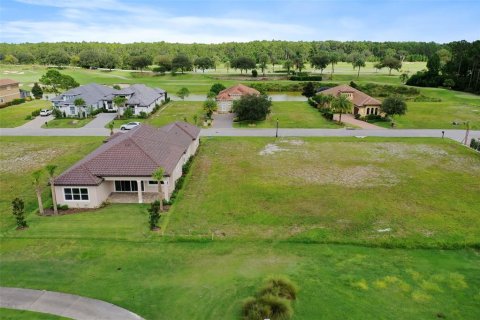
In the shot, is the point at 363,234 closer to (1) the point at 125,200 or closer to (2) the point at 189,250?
(2) the point at 189,250

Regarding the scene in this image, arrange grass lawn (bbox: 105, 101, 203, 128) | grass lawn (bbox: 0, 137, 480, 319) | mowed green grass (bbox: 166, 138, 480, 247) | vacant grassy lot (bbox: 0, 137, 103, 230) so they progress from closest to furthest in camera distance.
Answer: grass lawn (bbox: 0, 137, 480, 319), mowed green grass (bbox: 166, 138, 480, 247), vacant grassy lot (bbox: 0, 137, 103, 230), grass lawn (bbox: 105, 101, 203, 128)

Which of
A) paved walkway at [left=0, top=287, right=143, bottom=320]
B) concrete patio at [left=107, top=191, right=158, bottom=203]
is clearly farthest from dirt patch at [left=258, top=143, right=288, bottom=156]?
paved walkway at [left=0, top=287, right=143, bottom=320]

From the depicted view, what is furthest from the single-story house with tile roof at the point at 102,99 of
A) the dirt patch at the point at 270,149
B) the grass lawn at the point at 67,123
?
the dirt patch at the point at 270,149

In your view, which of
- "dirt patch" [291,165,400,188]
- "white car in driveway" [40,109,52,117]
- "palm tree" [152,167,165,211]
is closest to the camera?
"palm tree" [152,167,165,211]

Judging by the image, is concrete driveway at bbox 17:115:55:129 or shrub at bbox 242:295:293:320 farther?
concrete driveway at bbox 17:115:55:129

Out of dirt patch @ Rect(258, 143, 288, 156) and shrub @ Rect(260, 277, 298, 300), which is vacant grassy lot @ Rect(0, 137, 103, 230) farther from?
dirt patch @ Rect(258, 143, 288, 156)

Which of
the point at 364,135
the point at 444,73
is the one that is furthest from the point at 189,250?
the point at 444,73

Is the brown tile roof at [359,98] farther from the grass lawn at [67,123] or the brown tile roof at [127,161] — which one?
the grass lawn at [67,123]
